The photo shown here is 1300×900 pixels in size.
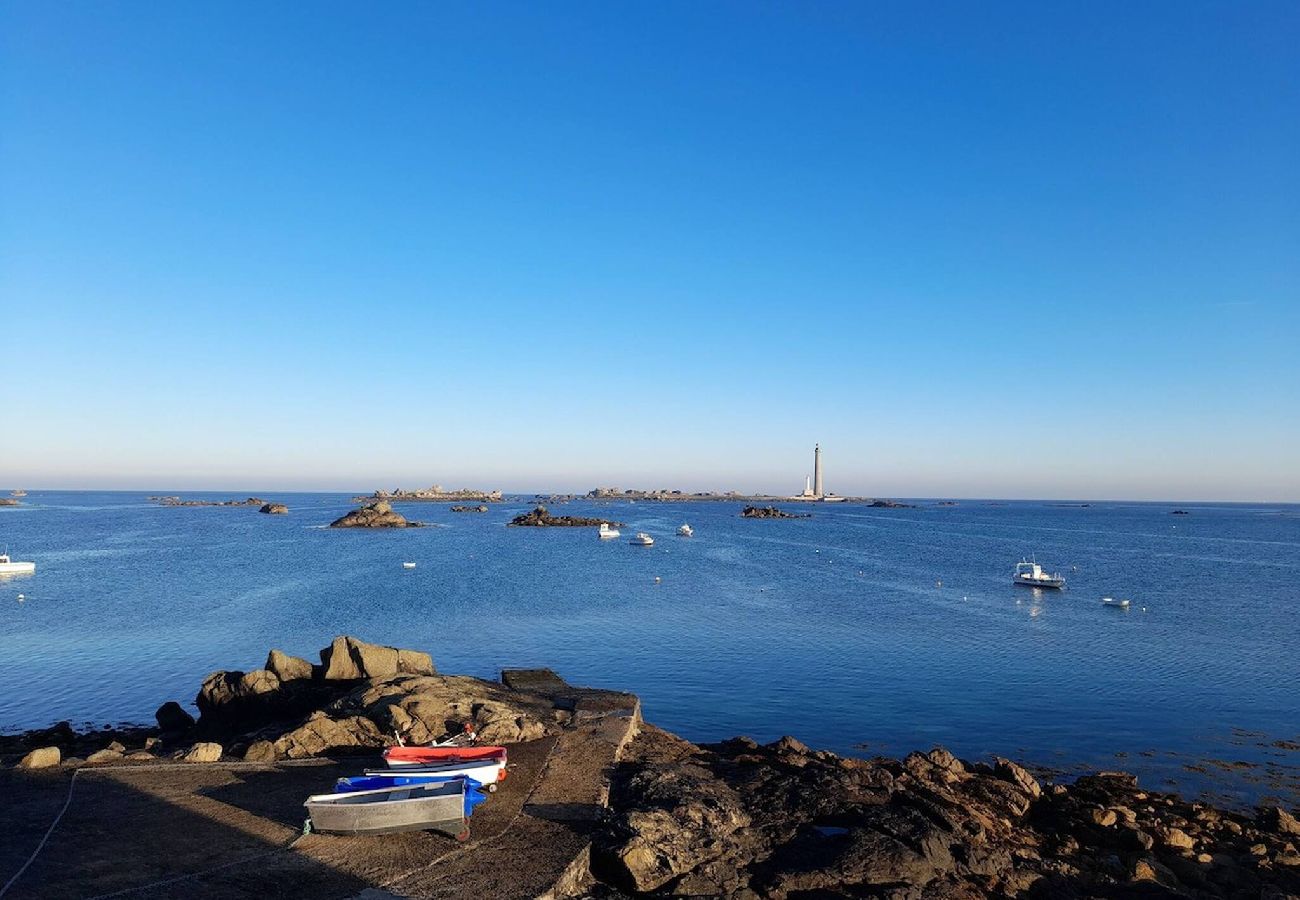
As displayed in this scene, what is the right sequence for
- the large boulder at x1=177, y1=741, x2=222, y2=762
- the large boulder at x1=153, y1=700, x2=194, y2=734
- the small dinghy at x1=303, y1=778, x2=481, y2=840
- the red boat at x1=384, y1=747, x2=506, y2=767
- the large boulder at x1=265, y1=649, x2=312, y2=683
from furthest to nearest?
the large boulder at x1=265, y1=649, x2=312, y2=683 → the large boulder at x1=153, y1=700, x2=194, y2=734 → the large boulder at x1=177, y1=741, x2=222, y2=762 → the red boat at x1=384, y1=747, x2=506, y2=767 → the small dinghy at x1=303, y1=778, x2=481, y2=840

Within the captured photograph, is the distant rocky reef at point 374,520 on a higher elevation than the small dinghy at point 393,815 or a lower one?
lower

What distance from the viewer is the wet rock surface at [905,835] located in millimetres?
12672

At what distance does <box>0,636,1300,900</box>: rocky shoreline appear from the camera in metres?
12.8

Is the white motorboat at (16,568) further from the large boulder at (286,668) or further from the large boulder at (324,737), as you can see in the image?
the large boulder at (324,737)

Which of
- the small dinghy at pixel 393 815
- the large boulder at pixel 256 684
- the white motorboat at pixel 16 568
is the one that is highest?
the small dinghy at pixel 393 815

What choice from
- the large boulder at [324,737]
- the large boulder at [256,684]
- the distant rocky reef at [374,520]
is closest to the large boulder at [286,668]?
the large boulder at [256,684]

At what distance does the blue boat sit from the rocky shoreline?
117 centimetres

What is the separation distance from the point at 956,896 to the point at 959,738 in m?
13.0

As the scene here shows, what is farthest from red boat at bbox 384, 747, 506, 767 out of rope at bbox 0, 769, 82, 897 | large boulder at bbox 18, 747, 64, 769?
large boulder at bbox 18, 747, 64, 769

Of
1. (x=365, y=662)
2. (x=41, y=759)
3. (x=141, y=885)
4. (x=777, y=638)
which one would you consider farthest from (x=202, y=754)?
(x=777, y=638)

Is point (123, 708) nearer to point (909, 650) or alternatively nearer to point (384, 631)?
point (384, 631)

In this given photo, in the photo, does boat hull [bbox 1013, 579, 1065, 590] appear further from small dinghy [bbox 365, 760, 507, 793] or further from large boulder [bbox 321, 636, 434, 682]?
small dinghy [bbox 365, 760, 507, 793]

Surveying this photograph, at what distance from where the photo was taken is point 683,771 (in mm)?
16109

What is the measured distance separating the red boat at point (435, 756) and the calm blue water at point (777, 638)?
35.1 ft
